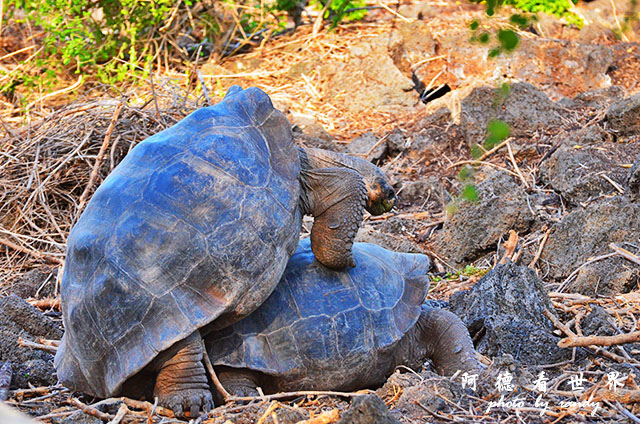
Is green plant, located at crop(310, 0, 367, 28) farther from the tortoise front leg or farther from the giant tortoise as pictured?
the tortoise front leg

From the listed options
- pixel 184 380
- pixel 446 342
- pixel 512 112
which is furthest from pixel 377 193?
pixel 512 112

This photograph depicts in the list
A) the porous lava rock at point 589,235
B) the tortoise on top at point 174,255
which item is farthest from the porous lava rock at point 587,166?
the tortoise on top at point 174,255

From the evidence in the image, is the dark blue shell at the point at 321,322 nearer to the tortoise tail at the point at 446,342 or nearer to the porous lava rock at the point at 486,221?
the tortoise tail at the point at 446,342

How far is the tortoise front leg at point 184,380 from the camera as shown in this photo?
3.43 metres

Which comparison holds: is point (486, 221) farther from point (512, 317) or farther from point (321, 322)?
point (321, 322)

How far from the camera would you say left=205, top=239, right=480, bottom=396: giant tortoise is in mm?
3756

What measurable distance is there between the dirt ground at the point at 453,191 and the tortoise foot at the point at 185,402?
0.24 ft

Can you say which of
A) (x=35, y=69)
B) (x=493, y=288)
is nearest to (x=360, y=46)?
(x=35, y=69)

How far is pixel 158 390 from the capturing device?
3.53 m

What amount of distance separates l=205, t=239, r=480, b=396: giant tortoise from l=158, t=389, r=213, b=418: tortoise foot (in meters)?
0.21

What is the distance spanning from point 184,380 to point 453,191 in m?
4.70

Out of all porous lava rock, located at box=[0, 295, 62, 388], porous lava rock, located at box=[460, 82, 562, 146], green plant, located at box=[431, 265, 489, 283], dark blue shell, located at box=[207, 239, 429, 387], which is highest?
dark blue shell, located at box=[207, 239, 429, 387]

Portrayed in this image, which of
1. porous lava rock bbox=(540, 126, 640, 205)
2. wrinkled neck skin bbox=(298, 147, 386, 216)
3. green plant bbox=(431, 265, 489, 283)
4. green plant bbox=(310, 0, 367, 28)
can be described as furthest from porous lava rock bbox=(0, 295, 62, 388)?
green plant bbox=(310, 0, 367, 28)

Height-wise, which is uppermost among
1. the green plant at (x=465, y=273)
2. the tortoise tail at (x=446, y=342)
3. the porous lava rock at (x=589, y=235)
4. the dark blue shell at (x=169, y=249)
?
the dark blue shell at (x=169, y=249)
